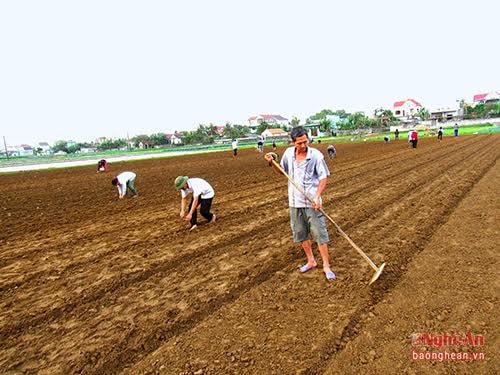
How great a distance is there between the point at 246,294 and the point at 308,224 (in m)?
1.13

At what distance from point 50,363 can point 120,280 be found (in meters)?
1.46

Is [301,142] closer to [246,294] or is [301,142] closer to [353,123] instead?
[246,294]

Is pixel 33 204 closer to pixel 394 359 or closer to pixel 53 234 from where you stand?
pixel 53 234

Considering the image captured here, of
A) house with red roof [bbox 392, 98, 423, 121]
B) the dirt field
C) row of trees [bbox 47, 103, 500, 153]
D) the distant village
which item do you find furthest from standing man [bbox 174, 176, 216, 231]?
house with red roof [bbox 392, 98, 423, 121]

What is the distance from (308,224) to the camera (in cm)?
398

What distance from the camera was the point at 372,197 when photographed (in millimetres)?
7980

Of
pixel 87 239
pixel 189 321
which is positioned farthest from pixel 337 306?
pixel 87 239

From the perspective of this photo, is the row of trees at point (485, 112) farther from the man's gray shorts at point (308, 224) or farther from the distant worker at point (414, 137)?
the man's gray shorts at point (308, 224)

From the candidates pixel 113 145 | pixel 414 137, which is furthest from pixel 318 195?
pixel 113 145

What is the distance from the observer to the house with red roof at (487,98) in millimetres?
95250

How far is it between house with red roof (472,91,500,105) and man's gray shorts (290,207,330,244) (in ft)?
379

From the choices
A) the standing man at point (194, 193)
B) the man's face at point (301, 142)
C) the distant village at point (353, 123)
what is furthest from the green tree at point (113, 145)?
the man's face at point (301, 142)

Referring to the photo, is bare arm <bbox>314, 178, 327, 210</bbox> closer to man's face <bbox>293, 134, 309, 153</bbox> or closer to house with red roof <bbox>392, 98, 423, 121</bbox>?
man's face <bbox>293, 134, 309, 153</bbox>

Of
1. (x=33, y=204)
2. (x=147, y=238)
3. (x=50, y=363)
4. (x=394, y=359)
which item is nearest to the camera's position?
(x=394, y=359)
